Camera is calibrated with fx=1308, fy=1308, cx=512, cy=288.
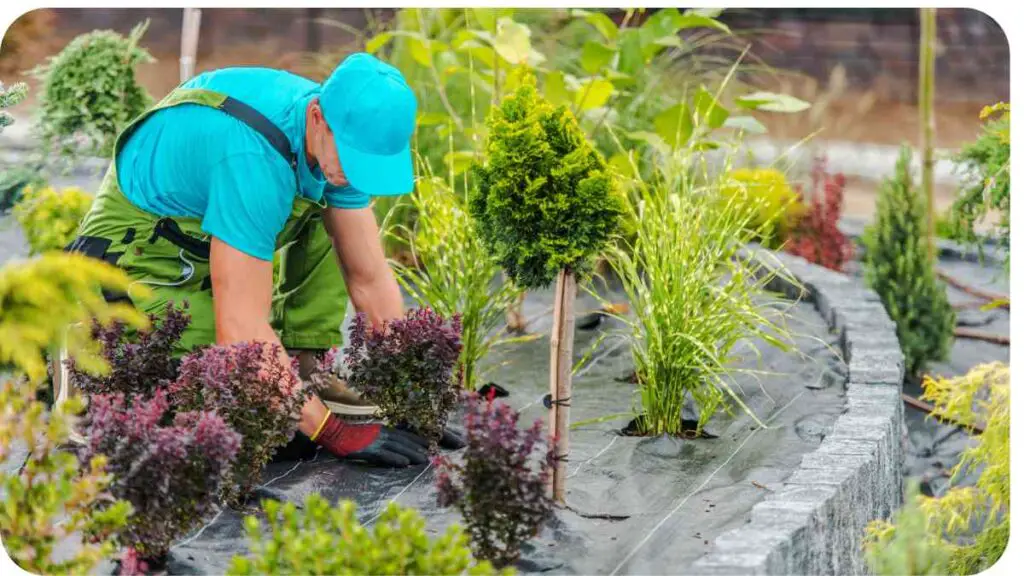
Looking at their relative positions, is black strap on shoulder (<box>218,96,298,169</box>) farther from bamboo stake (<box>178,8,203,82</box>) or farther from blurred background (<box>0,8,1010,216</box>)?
blurred background (<box>0,8,1010,216</box>)

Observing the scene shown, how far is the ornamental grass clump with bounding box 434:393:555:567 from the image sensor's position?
3.18 meters

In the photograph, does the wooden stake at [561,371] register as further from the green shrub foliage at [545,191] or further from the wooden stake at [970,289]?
the wooden stake at [970,289]

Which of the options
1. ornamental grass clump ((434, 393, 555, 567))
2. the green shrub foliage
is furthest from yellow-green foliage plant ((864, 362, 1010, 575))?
the green shrub foliage

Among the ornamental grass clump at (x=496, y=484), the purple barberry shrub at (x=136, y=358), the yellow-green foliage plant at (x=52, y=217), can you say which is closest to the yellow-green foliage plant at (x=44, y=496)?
the purple barberry shrub at (x=136, y=358)

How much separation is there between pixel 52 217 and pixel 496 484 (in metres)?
3.00

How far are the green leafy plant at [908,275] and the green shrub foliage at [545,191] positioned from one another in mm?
3186

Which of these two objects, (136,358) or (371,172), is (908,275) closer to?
(371,172)

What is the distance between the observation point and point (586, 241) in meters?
3.58

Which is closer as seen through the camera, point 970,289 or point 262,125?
point 262,125

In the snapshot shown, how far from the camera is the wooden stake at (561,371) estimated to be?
3.68 meters

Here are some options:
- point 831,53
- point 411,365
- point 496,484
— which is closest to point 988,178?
point 411,365

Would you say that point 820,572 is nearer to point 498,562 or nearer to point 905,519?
point 905,519

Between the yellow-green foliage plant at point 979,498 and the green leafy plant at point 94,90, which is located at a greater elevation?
the green leafy plant at point 94,90

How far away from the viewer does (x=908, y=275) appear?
638 centimetres
